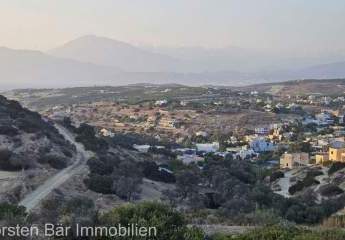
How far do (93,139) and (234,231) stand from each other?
23.7m

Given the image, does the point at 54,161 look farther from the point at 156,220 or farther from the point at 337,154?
the point at 337,154

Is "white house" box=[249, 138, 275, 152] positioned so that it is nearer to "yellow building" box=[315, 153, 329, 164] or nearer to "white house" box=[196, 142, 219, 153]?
"white house" box=[196, 142, 219, 153]

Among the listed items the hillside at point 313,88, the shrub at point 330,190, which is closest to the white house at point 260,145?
the shrub at point 330,190

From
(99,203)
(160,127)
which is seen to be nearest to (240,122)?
(160,127)

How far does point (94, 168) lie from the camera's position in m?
22.5

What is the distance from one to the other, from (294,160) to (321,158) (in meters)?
2.27

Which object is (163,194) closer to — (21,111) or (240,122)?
(21,111)

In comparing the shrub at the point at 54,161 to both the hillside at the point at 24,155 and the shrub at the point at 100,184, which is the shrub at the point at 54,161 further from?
the shrub at the point at 100,184

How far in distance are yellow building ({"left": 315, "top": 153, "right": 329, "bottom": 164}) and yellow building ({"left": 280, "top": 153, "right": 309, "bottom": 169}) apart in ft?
3.50

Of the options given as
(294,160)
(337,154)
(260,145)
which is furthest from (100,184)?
(260,145)

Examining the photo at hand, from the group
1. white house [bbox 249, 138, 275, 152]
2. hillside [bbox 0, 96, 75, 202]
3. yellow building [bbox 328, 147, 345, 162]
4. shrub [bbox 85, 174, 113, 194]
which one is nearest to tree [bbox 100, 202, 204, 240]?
hillside [bbox 0, 96, 75, 202]

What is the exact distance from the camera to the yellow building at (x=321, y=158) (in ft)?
158

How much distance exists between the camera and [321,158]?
4891 cm

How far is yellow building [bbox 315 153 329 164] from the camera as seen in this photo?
48.0 meters
